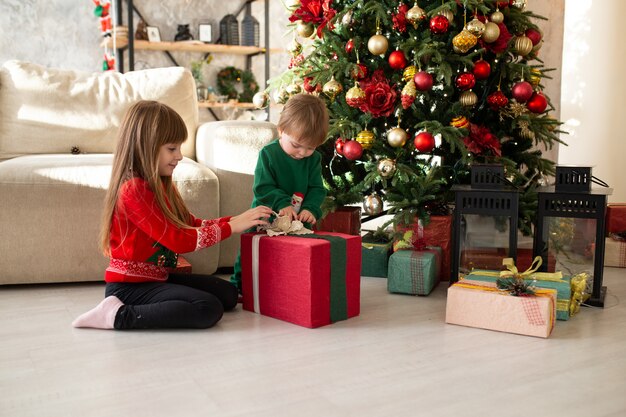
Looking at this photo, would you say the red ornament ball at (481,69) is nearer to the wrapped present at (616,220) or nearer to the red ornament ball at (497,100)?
the red ornament ball at (497,100)

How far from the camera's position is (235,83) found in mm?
6262

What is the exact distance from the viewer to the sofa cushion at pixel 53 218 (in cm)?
238

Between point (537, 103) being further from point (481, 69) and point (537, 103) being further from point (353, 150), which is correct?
point (353, 150)

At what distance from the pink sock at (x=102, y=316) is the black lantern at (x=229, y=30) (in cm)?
460

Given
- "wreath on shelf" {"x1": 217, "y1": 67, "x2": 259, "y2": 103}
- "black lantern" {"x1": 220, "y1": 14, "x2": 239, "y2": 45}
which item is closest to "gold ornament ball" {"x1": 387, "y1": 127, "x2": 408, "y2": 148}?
"wreath on shelf" {"x1": 217, "y1": 67, "x2": 259, "y2": 103}

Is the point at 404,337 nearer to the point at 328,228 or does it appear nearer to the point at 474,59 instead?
the point at 328,228

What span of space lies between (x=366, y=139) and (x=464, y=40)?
55 cm

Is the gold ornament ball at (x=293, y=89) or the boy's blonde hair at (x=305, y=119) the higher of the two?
the gold ornament ball at (x=293, y=89)

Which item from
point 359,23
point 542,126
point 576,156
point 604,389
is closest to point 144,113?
point 359,23

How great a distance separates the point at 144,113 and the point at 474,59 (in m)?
1.50

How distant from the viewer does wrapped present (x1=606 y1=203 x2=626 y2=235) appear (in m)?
3.10

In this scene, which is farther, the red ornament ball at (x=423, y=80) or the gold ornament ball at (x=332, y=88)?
the gold ornament ball at (x=332, y=88)

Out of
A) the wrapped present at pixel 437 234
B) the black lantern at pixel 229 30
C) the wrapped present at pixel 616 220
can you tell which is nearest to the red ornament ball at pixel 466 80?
the wrapped present at pixel 437 234

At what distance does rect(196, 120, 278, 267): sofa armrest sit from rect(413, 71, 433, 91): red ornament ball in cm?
66
